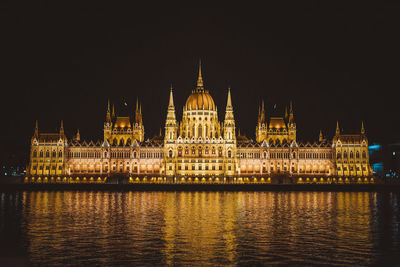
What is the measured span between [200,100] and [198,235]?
110310 millimetres

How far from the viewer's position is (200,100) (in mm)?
147875

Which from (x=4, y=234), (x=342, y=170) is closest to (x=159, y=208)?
(x=4, y=234)

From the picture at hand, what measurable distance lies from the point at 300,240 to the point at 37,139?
114m

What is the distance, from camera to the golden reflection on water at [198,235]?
1237 inches

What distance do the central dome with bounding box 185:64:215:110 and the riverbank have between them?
45472 millimetres

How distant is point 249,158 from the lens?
13925 centimetres

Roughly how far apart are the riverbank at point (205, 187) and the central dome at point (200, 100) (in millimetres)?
45472

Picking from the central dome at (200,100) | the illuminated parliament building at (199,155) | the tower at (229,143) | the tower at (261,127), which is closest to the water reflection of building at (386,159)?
the illuminated parliament building at (199,155)

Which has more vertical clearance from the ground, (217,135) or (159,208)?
(217,135)

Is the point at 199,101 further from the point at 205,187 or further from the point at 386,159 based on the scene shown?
the point at 386,159

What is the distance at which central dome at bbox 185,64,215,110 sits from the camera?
147 metres

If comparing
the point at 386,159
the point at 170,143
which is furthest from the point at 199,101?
the point at 386,159

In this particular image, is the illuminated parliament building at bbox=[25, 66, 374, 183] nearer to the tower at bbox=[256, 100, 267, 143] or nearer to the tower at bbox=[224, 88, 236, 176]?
the tower at bbox=[224, 88, 236, 176]

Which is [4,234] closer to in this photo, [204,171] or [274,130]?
[204,171]
